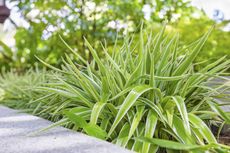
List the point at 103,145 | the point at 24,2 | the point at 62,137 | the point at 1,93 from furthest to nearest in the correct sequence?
the point at 24,2, the point at 1,93, the point at 62,137, the point at 103,145

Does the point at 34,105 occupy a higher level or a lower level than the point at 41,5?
→ lower

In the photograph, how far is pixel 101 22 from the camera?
13.4 ft

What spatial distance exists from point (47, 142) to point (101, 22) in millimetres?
2917

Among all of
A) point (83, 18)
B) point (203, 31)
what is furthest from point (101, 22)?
point (203, 31)

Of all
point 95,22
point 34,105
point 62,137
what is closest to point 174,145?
point 62,137

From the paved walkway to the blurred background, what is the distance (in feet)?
7.97

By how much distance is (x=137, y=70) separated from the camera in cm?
161

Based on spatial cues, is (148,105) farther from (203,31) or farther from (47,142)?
(203,31)

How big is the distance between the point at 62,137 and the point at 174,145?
0.41 meters

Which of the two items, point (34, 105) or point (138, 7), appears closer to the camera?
point (34, 105)

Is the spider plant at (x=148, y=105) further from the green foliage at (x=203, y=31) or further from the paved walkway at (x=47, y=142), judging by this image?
the green foliage at (x=203, y=31)

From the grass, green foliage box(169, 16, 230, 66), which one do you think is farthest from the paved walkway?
green foliage box(169, 16, 230, 66)

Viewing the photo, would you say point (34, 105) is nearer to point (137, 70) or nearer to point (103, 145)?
point (137, 70)

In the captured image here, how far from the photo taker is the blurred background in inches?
158
